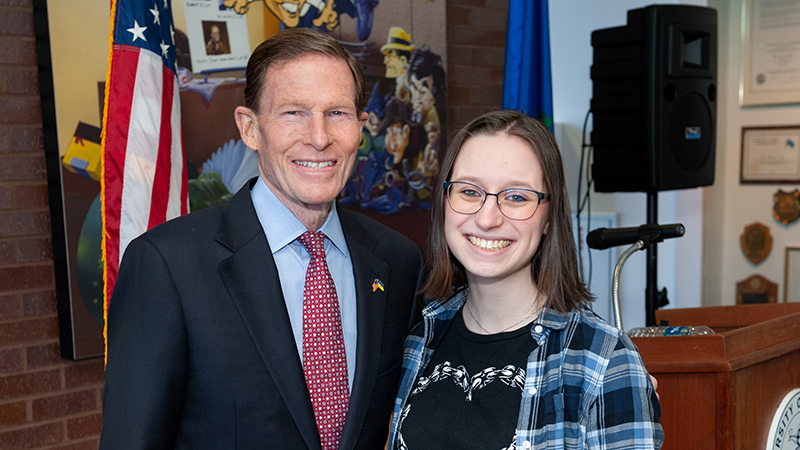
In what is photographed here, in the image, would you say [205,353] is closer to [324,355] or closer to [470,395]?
[324,355]

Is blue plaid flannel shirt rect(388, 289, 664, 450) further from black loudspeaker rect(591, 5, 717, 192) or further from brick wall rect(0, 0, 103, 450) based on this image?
black loudspeaker rect(591, 5, 717, 192)

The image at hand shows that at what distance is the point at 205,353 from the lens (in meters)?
1.33

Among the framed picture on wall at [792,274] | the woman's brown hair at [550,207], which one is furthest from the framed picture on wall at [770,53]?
the woman's brown hair at [550,207]

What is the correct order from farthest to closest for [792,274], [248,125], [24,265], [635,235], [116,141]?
1. [792,274]
2. [24,265]
3. [635,235]
4. [116,141]
5. [248,125]

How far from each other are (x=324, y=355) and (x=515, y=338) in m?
0.39

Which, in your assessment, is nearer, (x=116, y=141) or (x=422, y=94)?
(x=116, y=141)

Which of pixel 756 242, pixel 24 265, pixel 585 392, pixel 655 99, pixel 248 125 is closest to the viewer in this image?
pixel 585 392

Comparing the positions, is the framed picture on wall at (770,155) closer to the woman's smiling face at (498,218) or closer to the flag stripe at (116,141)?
the woman's smiling face at (498,218)

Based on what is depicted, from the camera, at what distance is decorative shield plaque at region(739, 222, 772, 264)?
434 centimetres

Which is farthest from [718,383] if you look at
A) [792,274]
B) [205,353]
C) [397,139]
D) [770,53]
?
[770,53]

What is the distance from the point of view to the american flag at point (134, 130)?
6.68 ft

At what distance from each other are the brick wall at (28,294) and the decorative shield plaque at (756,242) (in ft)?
12.2

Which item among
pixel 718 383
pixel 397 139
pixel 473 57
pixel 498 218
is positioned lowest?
pixel 718 383

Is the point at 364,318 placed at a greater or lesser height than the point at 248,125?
lesser
